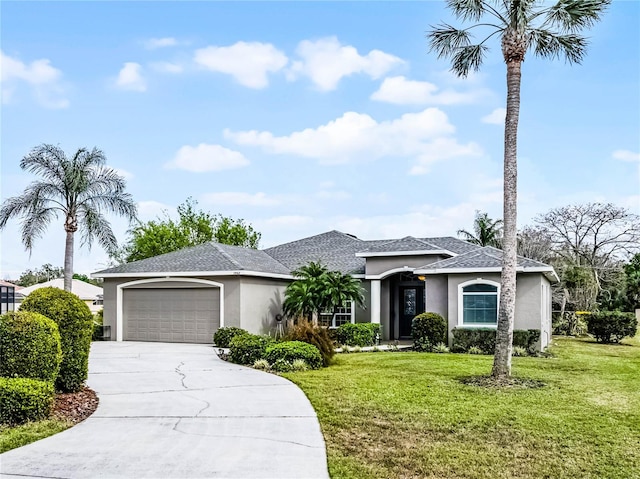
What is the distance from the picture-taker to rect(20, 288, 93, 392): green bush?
32.2 ft

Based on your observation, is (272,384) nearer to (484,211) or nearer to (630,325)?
(630,325)

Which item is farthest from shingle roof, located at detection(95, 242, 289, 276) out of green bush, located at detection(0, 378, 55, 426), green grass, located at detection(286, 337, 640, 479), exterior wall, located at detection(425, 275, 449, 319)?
green bush, located at detection(0, 378, 55, 426)

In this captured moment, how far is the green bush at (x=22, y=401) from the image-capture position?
302 inches

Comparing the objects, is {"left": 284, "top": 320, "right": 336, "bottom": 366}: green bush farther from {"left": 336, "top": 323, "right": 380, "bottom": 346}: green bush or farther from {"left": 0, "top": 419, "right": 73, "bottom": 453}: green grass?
{"left": 0, "top": 419, "right": 73, "bottom": 453}: green grass

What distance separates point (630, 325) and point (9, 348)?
23.3m

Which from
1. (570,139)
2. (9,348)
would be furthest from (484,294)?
(9,348)

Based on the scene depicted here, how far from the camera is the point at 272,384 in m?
11.5

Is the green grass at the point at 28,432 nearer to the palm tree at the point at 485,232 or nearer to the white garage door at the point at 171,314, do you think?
the white garage door at the point at 171,314

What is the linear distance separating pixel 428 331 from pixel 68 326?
1177 centimetres

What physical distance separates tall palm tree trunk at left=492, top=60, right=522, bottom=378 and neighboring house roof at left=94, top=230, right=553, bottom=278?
6294mm

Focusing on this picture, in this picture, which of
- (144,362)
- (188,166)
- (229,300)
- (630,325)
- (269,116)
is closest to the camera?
(144,362)

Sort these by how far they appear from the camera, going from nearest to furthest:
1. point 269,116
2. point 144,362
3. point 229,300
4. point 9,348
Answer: point 9,348 → point 144,362 → point 229,300 → point 269,116

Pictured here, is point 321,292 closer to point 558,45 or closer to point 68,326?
A: point 558,45

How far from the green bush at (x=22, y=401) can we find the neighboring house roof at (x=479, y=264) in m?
13.7
